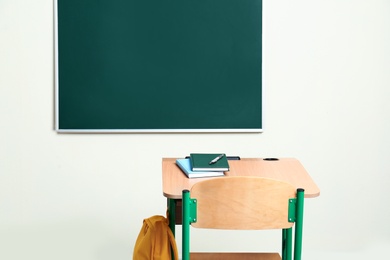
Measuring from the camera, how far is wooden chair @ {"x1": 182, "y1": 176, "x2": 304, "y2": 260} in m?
2.67

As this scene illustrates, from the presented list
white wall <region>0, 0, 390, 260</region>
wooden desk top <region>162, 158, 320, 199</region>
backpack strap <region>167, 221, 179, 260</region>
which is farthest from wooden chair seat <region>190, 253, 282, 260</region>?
white wall <region>0, 0, 390, 260</region>

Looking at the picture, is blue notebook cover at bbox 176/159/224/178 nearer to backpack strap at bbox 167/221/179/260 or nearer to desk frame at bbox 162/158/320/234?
desk frame at bbox 162/158/320/234

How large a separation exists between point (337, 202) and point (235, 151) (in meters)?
0.78

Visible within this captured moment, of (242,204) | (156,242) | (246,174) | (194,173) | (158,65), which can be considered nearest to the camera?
(242,204)

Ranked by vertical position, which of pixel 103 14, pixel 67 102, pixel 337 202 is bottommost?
pixel 337 202

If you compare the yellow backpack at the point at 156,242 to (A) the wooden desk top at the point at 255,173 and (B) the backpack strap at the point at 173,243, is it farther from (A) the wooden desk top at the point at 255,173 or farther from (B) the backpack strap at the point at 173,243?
(A) the wooden desk top at the point at 255,173

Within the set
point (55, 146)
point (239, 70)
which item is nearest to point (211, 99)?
point (239, 70)

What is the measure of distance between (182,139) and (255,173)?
1.34 metres

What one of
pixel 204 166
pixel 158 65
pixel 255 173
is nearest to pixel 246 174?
pixel 255 173

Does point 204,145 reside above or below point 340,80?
below

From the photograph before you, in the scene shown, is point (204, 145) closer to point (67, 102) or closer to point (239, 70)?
point (239, 70)

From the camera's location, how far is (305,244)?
4.64m

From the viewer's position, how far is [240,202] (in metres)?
2.67

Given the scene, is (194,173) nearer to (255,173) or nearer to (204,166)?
(204,166)
